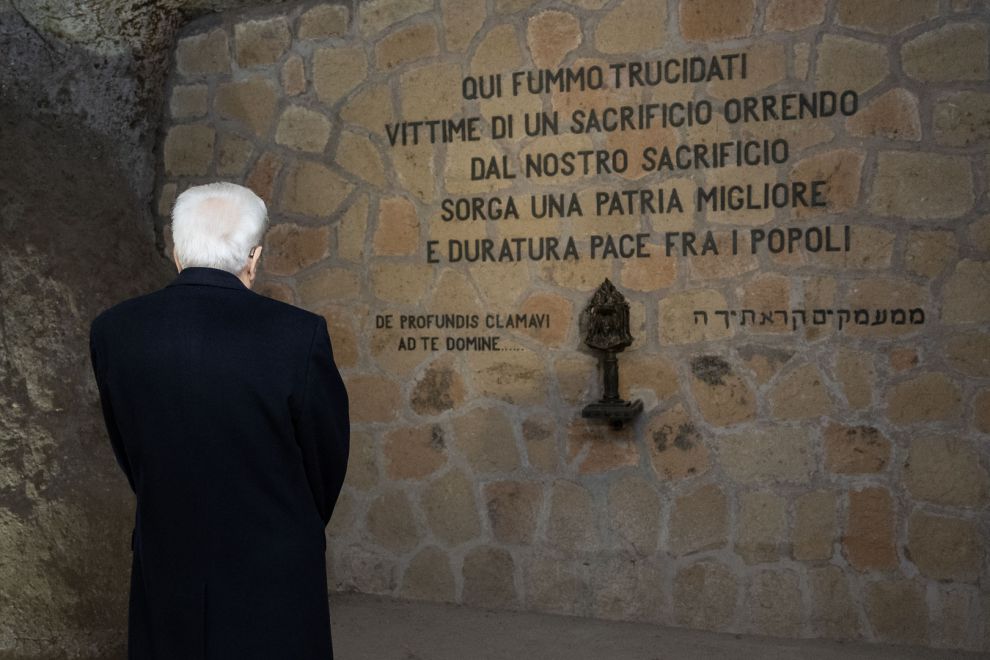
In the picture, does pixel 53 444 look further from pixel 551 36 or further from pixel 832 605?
pixel 832 605

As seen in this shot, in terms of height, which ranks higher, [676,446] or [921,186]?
[921,186]

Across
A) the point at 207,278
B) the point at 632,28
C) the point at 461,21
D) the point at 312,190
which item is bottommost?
the point at 207,278

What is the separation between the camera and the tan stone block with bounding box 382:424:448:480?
3.35m

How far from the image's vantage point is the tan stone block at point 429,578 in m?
3.36

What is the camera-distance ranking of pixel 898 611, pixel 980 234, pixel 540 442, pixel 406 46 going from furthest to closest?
pixel 406 46 < pixel 540 442 < pixel 898 611 < pixel 980 234

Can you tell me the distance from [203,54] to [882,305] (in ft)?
8.16

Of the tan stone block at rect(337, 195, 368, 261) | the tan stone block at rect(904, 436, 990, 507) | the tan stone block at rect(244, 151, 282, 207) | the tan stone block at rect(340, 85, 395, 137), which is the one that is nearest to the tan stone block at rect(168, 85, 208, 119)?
the tan stone block at rect(244, 151, 282, 207)

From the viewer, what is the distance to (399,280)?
11.1ft

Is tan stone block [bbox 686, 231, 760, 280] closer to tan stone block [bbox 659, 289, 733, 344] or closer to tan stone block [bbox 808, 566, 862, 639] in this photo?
tan stone block [bbox 659, 289, 733, 344]

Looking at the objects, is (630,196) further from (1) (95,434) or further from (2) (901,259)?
(1) (95,434)

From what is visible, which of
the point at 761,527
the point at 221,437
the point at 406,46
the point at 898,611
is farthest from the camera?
the point at 406,46

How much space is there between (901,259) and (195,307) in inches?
81.2

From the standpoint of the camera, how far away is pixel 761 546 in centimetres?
299

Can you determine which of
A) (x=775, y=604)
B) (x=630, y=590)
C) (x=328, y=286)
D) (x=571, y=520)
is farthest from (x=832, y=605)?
(x=328, y=286)
